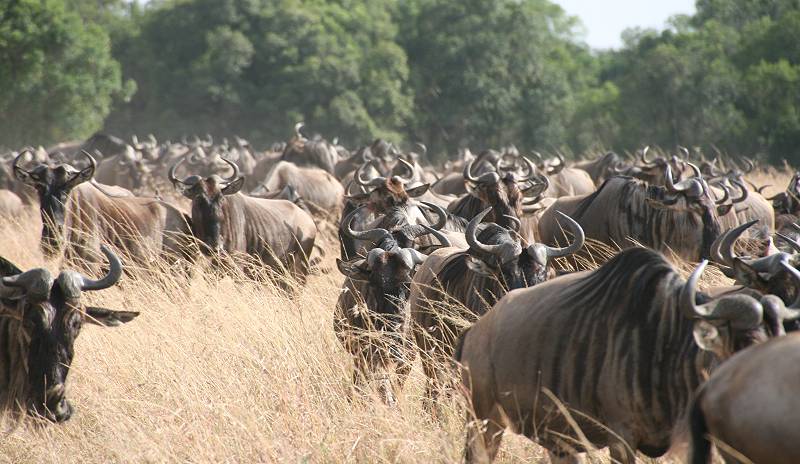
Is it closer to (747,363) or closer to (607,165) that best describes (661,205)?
(747,363)

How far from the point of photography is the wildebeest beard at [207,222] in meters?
10.4

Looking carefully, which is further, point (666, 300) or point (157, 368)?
point (157, 368)

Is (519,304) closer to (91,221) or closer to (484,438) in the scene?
(484,438)

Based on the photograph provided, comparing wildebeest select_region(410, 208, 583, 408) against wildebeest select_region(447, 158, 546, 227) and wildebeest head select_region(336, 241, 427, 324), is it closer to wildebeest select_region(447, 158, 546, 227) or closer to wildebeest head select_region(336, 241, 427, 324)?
wildebeest head select_region(336, 241, 427, 324)

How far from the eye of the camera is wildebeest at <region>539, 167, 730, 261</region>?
9.44m

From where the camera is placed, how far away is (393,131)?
168 feet

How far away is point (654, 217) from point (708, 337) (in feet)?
21.2

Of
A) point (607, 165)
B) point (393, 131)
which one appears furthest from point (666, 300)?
point (393, 131)

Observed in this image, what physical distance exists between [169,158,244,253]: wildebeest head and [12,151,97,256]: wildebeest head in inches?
37.4

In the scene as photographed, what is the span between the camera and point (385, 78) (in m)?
49.9

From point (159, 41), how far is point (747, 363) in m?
54.2

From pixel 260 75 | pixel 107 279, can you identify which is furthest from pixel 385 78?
pixel 107 279

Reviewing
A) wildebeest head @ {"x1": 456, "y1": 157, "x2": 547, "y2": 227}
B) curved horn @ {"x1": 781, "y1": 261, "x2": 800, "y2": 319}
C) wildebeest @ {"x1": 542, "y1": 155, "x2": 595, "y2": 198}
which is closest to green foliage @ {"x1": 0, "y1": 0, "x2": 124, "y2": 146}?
wildebeest @ {"x1": 542, "y1": 155, "x2": 595, "y2": 198}

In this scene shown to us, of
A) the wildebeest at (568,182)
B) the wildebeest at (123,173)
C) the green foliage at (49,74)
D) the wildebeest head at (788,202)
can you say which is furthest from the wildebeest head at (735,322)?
the green foliage at (49,74)
